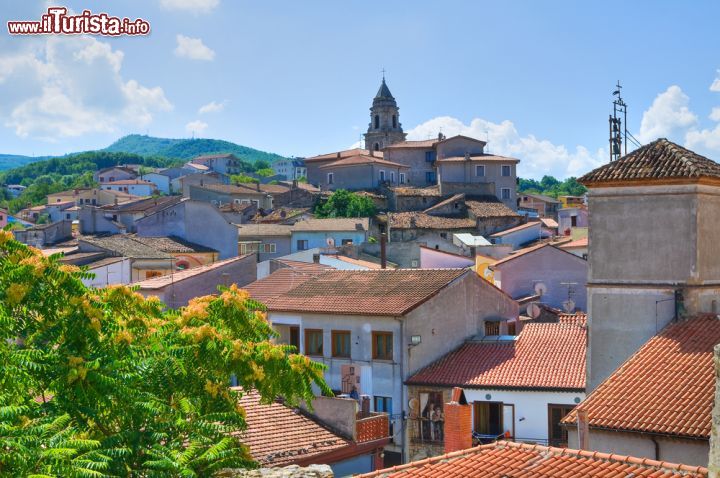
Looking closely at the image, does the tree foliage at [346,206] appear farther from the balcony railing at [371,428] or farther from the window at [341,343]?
the balcony railing at [371,428]

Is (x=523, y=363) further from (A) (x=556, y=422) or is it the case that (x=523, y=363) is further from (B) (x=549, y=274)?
(B) (x=549, y=274)

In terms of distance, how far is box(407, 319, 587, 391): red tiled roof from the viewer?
95.4 ft

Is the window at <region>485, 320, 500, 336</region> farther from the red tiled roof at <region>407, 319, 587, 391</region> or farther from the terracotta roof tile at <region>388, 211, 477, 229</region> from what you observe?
the terracotta roof tile at <region>388, 211, 477, 229</region>

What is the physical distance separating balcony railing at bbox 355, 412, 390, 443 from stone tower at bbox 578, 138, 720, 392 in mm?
4915

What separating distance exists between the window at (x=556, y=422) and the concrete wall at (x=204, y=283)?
13472mm

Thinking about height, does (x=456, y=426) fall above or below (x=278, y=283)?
below

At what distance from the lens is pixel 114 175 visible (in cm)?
14812

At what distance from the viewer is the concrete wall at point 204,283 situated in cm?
3803

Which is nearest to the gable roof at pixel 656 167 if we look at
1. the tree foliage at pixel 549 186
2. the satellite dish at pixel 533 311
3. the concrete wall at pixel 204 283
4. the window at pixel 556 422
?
the window at pixel 556 422

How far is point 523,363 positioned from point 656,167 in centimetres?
1022

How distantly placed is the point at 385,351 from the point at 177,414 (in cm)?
1865

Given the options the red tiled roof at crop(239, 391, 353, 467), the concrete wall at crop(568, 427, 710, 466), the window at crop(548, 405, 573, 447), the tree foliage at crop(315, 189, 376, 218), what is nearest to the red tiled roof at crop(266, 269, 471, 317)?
the window at crop(548, 405, 573, 447)

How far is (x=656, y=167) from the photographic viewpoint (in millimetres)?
22000

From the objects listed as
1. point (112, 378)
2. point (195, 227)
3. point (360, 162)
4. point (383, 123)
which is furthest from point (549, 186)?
point (112, 378)
